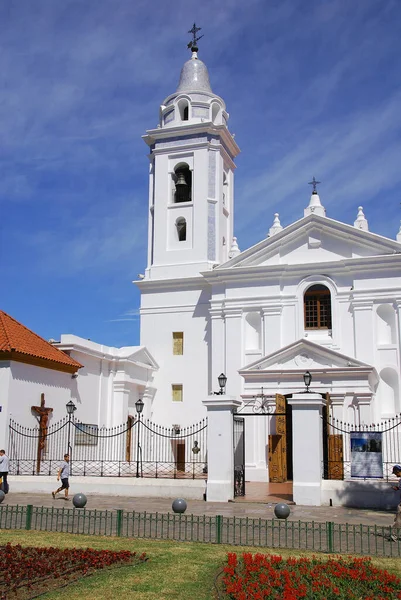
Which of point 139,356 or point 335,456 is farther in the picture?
point 139,356

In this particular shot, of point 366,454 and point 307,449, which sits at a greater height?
point 307,449

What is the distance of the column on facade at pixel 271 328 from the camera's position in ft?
88.9

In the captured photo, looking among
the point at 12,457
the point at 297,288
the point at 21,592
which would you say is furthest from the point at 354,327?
the point at 21,592

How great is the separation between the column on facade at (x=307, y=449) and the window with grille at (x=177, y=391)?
42.1 ft

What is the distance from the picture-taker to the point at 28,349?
72.6 feet

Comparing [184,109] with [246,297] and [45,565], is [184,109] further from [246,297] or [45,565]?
[45,565]

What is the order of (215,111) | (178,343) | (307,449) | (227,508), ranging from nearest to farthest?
1. (227,508)
2. (307,449)
3. (178,343)
4. (215,111)

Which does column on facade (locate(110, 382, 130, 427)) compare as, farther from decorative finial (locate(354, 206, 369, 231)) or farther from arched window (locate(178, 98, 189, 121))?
arched window (locate(178, 98, 189, 121))

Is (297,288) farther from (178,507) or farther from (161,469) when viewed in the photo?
(178,507)

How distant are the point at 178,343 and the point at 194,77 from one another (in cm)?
1329

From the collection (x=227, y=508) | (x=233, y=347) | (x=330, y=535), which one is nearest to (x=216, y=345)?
(x=233, y=347)

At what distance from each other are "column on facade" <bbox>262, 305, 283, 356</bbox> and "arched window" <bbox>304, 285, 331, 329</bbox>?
115 centimetres

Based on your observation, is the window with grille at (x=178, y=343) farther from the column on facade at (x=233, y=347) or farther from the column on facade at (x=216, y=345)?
the column on facade at (x=233, y=347)

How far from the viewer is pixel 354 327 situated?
26297mm
